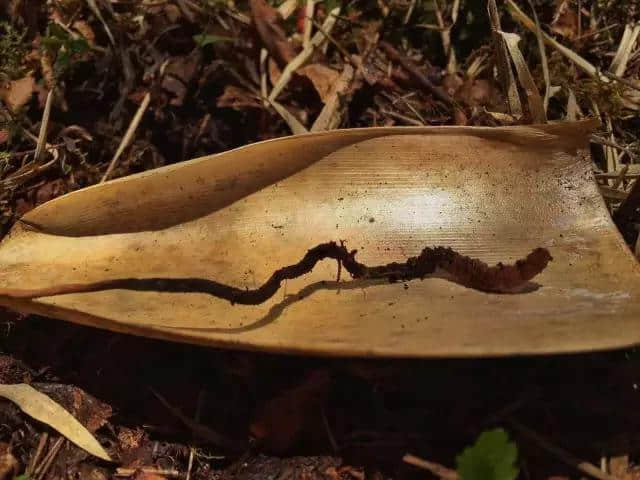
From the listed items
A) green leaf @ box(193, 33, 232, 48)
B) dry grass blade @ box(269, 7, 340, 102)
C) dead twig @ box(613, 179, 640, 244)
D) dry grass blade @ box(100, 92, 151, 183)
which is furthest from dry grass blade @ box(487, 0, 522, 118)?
dry grass blade @ box(100, 92, 151, 183)

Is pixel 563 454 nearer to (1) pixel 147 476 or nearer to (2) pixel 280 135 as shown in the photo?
(1) pixel 147 476

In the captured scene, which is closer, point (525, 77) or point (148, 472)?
point (148, 472)

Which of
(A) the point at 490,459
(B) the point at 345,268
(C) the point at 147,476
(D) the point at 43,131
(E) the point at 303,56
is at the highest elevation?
(E) the point at 303,56

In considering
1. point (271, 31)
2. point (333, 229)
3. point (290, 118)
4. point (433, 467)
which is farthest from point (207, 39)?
point (433, 467)

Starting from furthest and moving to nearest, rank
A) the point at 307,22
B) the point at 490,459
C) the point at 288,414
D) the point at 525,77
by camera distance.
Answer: the point at 307,22 → the point at 525,77 → the point at 288,414 → the point at 490,459

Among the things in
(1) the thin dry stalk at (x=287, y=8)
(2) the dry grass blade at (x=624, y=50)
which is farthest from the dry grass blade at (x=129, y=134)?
(2) the dry grass blade at (x=624, y=50)

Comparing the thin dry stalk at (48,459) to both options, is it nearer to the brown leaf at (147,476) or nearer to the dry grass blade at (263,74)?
the brown leaf at (147,476)

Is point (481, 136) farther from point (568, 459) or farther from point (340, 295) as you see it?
point (568, 459)
